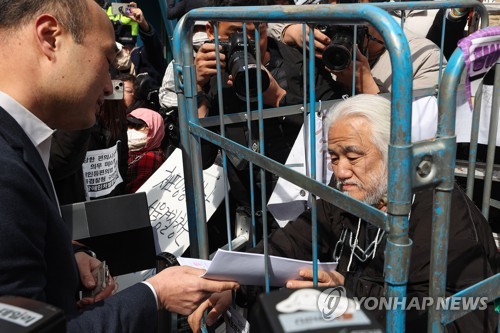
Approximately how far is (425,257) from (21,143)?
1128 mm

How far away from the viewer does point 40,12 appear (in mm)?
1115

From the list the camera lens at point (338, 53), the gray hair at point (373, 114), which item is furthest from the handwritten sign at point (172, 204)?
the gray hair at point (373, 114)

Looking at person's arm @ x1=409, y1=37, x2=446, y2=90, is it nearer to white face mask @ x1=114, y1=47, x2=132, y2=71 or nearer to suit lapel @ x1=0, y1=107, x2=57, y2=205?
suit lapel @ x1=0, y1=107, x2=57, y2=205

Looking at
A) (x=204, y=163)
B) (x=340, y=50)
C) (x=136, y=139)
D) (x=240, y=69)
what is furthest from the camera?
(x=136, y=139)

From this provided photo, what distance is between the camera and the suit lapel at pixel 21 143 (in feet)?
3.45

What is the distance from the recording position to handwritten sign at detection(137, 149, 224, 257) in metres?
2.56

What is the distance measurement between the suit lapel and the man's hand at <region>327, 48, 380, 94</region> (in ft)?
4.83

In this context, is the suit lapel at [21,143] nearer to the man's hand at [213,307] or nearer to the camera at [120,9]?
the man's hand at [213,307]

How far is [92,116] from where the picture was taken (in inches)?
52.5

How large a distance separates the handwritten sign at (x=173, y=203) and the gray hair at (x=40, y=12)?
1465 mm

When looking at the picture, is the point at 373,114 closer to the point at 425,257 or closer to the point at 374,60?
the point at 425,257

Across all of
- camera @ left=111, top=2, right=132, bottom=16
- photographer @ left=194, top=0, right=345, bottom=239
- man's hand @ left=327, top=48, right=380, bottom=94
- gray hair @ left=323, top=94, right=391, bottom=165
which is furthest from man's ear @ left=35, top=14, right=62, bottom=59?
camera @ left=111, top=2, right=132, bottom=16

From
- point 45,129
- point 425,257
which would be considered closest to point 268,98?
point 425,257

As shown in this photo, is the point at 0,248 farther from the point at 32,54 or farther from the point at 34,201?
the point at 32,54
